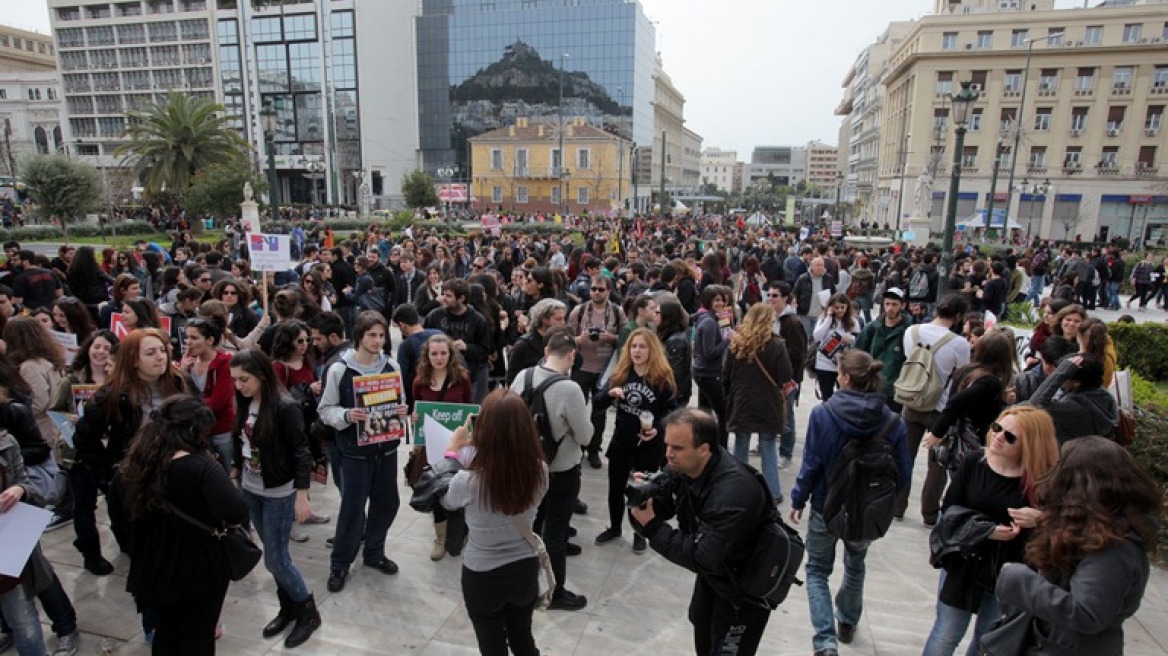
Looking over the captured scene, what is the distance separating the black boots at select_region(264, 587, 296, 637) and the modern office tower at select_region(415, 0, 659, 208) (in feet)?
248

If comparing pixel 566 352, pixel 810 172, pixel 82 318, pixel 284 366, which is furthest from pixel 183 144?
pixel 810 172

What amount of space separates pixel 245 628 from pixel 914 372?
5494 millimetres

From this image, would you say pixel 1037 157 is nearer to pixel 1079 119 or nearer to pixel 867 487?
pixel 1079 119

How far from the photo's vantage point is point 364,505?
4.63 meters

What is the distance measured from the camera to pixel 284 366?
489 centimetres

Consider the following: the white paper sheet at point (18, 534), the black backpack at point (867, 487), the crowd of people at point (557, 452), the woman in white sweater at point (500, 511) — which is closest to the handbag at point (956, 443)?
the crowd of people at point (557, 452)

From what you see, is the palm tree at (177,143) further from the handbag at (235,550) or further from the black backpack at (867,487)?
the black backpack at (867,487)

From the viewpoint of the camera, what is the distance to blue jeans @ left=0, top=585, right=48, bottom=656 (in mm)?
3389

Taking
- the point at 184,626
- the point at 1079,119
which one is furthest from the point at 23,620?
the point at 1079,119

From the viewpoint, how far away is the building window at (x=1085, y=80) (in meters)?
46.5

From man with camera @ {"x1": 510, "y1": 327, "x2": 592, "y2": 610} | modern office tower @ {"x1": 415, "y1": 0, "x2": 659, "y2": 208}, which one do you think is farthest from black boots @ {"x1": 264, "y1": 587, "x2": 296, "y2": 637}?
modern office tower @ {"x1": 415, "y1": 0, "x2": 659, "y2": 208}

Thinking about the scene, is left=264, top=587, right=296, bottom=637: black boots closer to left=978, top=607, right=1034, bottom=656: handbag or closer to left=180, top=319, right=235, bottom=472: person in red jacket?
left=180, top=319, right=235, bottom=472: person in red jacket

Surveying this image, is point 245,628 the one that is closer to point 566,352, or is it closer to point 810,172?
point 566,352

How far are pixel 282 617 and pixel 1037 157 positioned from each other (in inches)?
2343
